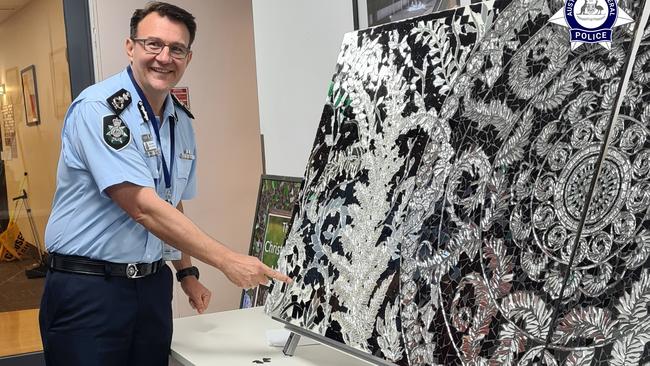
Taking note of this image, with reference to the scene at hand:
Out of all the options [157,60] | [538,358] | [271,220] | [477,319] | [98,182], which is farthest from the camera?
[271,220]

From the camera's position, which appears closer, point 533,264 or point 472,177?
point 533,264

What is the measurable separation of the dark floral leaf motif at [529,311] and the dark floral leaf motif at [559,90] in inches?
11.2

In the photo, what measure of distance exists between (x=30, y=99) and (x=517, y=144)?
3781 mm

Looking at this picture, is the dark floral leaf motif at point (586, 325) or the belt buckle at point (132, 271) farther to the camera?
the belt buckle at point (132, 271)

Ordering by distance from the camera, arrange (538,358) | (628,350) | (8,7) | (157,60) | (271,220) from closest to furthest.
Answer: (628,350) → (538,358) → (157,60) → (271,220) → (8,7)

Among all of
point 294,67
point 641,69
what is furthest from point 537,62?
point 294,67

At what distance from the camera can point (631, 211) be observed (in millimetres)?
979

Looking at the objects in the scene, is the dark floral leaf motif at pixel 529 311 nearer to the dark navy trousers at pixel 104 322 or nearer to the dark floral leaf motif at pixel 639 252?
the dark floral leaf motif at pixel 639 252

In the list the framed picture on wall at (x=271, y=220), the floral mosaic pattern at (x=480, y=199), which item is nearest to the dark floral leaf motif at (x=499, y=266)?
the floral mosaic pattern at (x=480, y=199)

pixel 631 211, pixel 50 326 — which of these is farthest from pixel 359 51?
pixel 50 326

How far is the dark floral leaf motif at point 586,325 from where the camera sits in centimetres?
99

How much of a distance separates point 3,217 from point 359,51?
332cm

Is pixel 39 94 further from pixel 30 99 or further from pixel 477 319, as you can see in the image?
pixel 477 319

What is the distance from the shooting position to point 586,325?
1.01 metres
